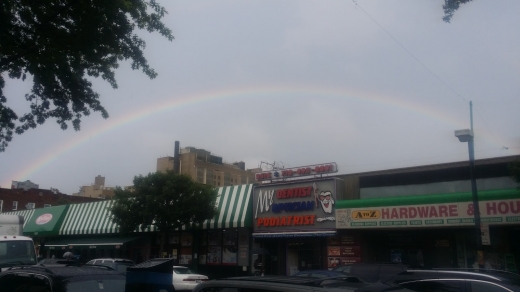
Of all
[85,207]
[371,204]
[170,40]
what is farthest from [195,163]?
[170,40]

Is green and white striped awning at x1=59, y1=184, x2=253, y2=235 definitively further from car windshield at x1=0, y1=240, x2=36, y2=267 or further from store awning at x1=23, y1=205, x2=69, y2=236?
car windshield at x1=0, y1=240, x2=36, y2=267

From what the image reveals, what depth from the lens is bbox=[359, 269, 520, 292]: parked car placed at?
24.5 feet

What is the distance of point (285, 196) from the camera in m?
27.2

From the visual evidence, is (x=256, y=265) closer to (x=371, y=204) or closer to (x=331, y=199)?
(x=331, y=199)

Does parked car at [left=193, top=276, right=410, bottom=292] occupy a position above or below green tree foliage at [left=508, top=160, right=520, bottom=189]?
below

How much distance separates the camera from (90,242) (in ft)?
120

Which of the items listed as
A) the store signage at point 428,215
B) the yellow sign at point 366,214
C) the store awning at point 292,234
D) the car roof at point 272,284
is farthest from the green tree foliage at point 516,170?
the car roof at point 272,284

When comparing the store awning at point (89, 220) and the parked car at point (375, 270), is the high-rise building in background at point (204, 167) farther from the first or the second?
the parked car at point (375, 270)

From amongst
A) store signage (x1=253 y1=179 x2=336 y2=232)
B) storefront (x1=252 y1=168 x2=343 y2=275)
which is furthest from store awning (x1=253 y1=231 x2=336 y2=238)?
store signage (x1=253 y1=179 x2=336 y2=232)

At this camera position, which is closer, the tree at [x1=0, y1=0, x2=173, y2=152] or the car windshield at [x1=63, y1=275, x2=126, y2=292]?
the car windshield at [x1=63, y1=275, x2=126, y2=292]

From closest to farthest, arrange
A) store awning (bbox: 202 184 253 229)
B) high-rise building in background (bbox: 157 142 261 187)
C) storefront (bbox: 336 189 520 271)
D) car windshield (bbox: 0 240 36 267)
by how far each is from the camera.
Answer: car windshield (bbox: 0 240 36 267) < storefront (bbox: 336 189 520 271) < store awning (bbox: 202 184 253 229) < high-rise building in background (bbox: 157 142 261 187)

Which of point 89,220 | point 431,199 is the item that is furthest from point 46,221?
point 431,199

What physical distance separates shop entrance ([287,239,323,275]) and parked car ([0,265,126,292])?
2029 centimetres

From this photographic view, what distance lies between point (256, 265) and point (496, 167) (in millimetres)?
13522
